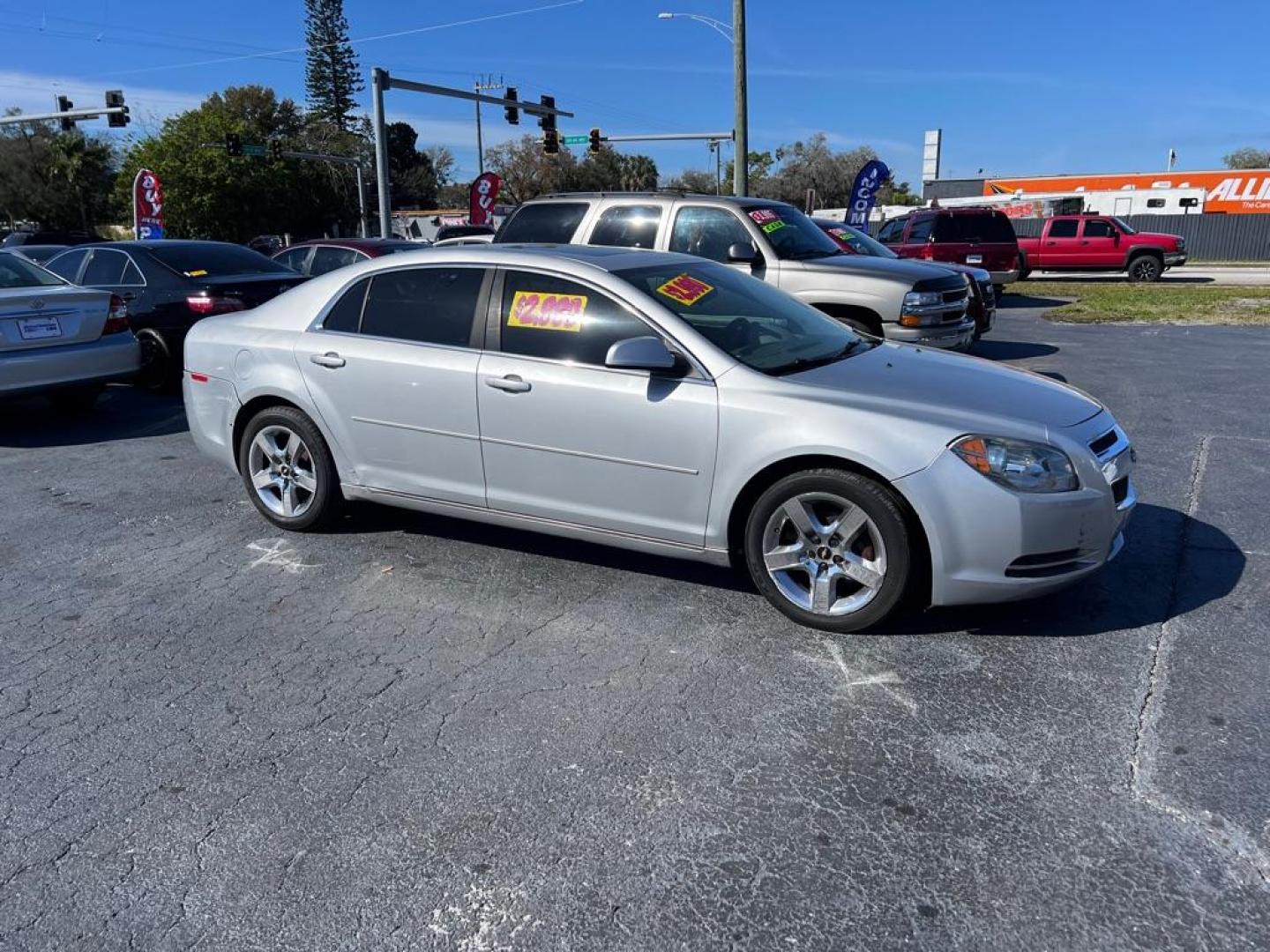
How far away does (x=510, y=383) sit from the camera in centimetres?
452

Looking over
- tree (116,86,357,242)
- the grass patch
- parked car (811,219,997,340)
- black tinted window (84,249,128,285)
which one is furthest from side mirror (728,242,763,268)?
tree (116,86,357,242)

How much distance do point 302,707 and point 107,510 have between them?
10.7 feet

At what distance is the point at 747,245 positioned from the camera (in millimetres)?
8625

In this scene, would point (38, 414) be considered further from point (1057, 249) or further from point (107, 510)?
point (1057, 249)

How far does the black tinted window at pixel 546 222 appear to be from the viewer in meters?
8.87

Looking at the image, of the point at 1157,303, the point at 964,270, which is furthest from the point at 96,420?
the point at 1157,303

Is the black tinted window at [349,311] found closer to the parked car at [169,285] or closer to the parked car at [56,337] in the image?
the parked car at [56,337]

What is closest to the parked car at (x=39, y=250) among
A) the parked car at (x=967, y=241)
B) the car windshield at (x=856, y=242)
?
the car windshield at (x=856, y=242)

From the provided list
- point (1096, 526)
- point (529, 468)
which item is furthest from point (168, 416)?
point (1096, 526)

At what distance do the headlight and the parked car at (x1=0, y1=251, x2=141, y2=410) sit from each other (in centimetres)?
731

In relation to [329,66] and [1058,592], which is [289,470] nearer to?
[1058,592]

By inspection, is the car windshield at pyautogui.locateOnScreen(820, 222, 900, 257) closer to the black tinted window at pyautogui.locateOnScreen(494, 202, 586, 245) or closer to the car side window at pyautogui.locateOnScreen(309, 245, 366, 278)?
the black tinted window at pyautogui.locateOnScreen(494, 202, 586, 245)

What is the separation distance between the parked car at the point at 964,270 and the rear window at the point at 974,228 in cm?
702

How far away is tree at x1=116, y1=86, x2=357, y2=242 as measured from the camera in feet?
179
